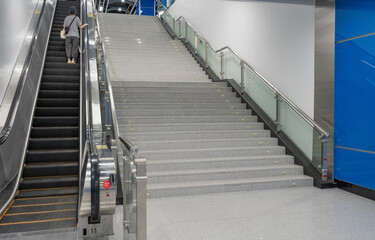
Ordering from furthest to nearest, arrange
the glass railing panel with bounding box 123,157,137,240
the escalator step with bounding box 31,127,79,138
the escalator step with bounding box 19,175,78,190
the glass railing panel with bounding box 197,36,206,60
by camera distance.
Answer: the glass railing panel with bounding box 197,36,206,60
the escalator step with bounding box 31,127,79,138
the escalator step with bounding box 19,175,78,190
the glass railing panel with bounding box 123,157,137,240

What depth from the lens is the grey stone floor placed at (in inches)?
134

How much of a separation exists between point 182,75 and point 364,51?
5.40m

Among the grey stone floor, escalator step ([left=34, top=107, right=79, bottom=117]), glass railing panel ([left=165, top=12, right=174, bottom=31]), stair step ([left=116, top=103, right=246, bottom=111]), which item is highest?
glass railing panel ([left=165, top=12, right=174, bottom=31])

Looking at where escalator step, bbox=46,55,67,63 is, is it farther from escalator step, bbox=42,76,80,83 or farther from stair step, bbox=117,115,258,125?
stair step, bbox=117,115,258,125

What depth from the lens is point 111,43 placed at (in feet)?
38.3

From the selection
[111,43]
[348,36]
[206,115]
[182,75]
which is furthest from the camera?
[111,43]

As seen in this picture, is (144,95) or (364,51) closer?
(364,51)

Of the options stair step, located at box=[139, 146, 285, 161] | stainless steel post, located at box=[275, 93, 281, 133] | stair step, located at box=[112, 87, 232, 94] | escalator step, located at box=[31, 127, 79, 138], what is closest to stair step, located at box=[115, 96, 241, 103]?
stair step, located at box=[112, 87, 232, 94]

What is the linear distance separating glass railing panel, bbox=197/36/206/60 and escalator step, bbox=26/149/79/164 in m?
5.82

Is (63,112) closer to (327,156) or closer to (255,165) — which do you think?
(255,165)

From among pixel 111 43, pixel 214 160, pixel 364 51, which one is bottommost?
pixel 214 160

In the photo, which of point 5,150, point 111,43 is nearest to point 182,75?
point 111,43

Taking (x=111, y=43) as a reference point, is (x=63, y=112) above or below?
below

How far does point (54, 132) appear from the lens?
592cm
